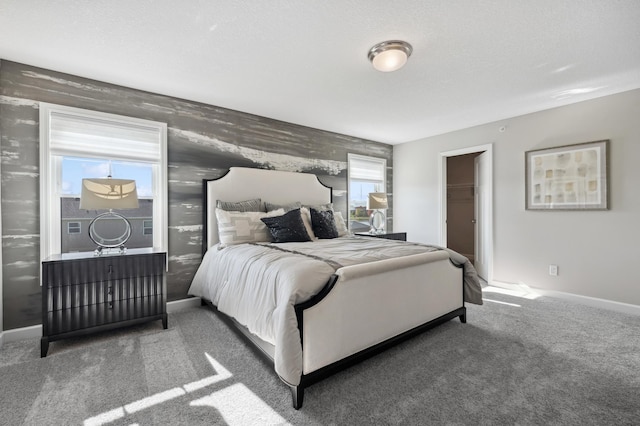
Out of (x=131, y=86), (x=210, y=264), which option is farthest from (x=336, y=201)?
(x=131, y=86)

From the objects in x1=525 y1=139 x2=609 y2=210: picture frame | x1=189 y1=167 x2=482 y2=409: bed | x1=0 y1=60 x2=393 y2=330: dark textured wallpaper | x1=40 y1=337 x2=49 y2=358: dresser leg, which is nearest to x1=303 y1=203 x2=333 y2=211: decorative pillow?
x1=0 y1=60 x2=393 y2=330: dark textured wallpaper

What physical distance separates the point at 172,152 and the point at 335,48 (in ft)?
6.95

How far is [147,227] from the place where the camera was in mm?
3172

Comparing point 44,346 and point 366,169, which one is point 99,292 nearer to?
point 44,346

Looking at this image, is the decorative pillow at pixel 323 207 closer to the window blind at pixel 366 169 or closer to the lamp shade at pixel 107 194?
the window blind at pixel 366 169

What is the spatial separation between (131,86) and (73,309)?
2.19 m

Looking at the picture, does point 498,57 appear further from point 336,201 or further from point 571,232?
point 336,201

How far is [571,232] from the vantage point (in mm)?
3508

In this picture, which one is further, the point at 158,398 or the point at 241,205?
the point at 241,205

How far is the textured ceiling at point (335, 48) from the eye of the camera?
6.09ft

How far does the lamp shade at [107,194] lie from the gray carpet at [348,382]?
Result: 1141 mm

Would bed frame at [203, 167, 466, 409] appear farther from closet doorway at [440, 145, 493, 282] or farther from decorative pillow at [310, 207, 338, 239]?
closet doorway at [440, 145, 493, 282]

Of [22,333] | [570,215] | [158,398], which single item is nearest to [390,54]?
[158,398]

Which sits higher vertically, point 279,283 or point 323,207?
point 323,207
